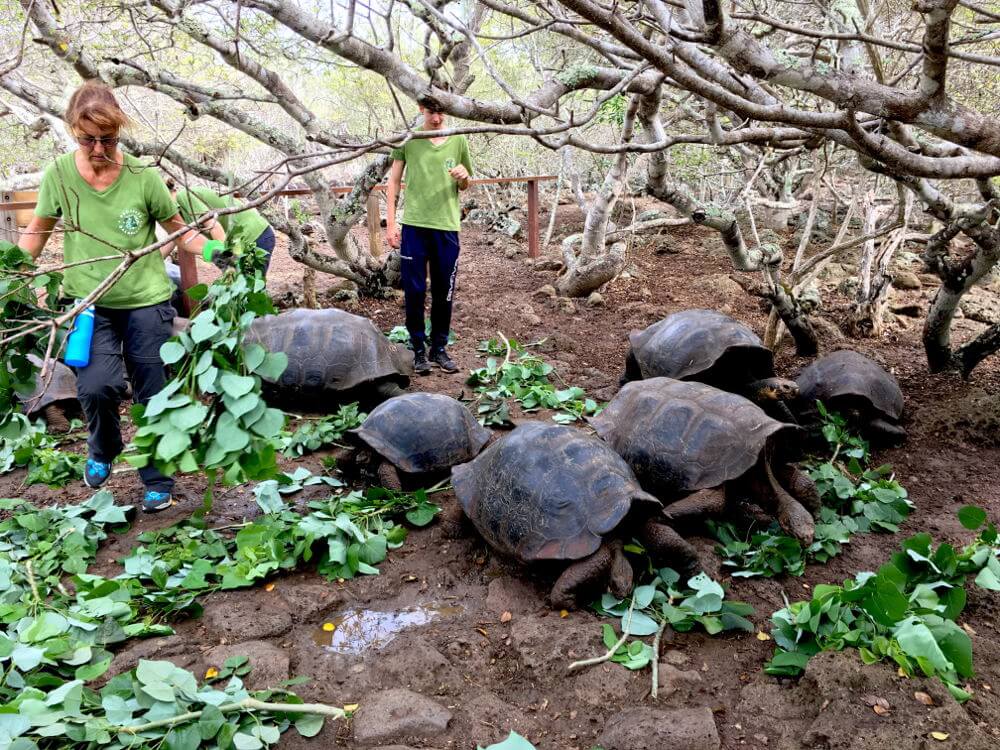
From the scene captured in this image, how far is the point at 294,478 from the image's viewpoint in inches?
161

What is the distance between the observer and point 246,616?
2.91 metres

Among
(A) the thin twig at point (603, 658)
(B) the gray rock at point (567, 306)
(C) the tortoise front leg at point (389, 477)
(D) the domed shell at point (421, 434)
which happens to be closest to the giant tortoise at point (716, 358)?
(D) the domed shell at point (421, 434)

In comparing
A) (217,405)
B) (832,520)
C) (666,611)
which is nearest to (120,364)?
(217,405)

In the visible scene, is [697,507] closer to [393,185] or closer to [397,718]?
[397,718]

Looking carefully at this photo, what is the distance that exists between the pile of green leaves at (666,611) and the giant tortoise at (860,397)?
205 cm

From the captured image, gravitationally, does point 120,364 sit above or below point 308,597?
above

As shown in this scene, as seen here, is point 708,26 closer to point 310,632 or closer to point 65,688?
point 310,632

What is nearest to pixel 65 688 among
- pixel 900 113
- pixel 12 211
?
pixel 900 113

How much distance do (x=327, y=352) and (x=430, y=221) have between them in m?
1.28

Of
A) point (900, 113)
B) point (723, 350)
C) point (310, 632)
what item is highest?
point (900, 113)

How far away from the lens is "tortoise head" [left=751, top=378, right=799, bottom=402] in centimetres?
447

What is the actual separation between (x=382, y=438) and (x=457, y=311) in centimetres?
370

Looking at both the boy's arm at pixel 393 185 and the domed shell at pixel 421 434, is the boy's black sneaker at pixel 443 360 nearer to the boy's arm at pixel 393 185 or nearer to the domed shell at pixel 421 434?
the boy's arm at pixel 393 185

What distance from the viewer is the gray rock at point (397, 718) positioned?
7.48 ft
